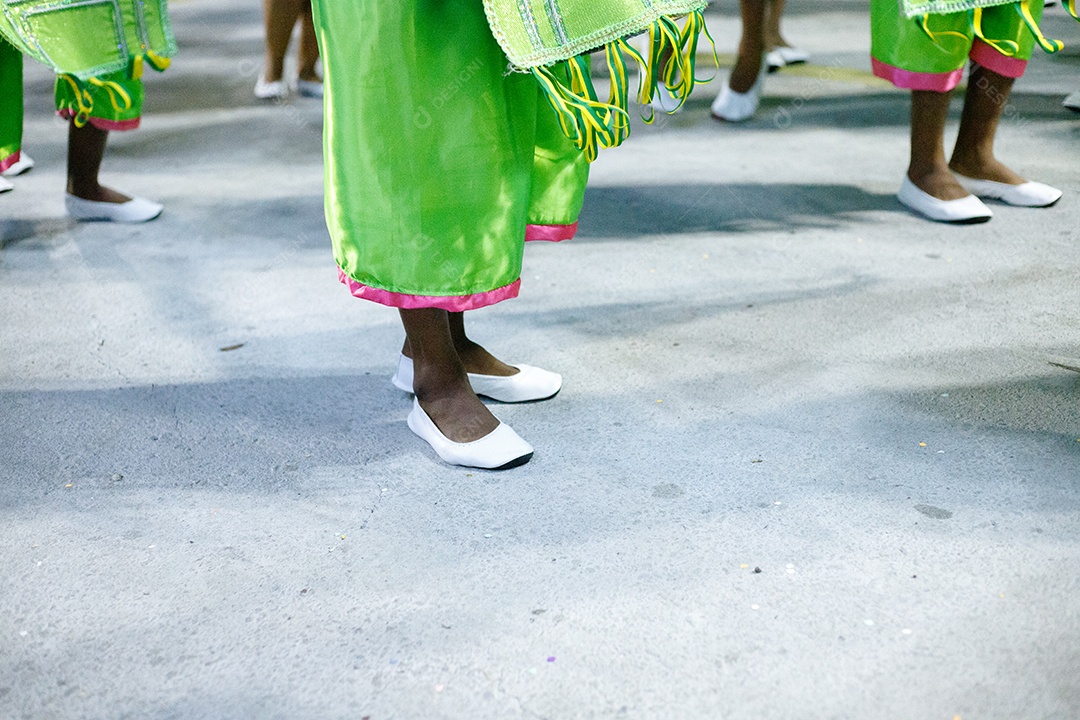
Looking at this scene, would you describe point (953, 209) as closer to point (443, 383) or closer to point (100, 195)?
point (443, 383)

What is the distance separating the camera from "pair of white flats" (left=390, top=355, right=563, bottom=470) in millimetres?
1324

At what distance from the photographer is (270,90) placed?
333 cm

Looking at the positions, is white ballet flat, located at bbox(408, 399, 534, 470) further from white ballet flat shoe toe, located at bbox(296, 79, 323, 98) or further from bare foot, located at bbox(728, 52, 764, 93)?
white ballet flat shoe toe, located at bbox(296, 79, 323, 98)

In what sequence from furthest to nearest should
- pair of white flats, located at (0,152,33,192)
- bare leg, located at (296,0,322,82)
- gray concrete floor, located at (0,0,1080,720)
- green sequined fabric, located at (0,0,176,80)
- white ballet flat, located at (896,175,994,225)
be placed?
bare leg, located at (296,0,322,82)
pair of white flats, located at (0,152,33,192)
white ballet flat, located at (896,175,994,225)
green sequined fabric, located at (0,0,176,80)
gray concrete floor, located at (0,0,1080,720)

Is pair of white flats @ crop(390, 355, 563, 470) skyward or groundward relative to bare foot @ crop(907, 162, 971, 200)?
groundward

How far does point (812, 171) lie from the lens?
2.53 m

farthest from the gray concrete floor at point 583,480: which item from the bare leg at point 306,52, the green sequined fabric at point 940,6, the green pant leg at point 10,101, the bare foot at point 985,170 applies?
the bare leg at point 306,52

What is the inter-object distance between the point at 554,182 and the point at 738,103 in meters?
1.81

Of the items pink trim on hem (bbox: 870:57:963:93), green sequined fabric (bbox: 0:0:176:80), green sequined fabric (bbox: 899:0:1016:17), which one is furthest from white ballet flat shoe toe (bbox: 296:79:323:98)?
green sequined fabric (bbox: 899:0:1016:17)

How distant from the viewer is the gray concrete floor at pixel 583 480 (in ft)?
3.19

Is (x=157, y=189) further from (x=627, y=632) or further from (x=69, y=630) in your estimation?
(x=627, y=632)

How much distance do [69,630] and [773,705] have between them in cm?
72

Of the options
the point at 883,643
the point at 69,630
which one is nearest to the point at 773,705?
the point at 883,643

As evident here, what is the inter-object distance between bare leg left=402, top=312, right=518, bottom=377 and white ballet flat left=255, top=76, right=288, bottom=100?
2.14m
